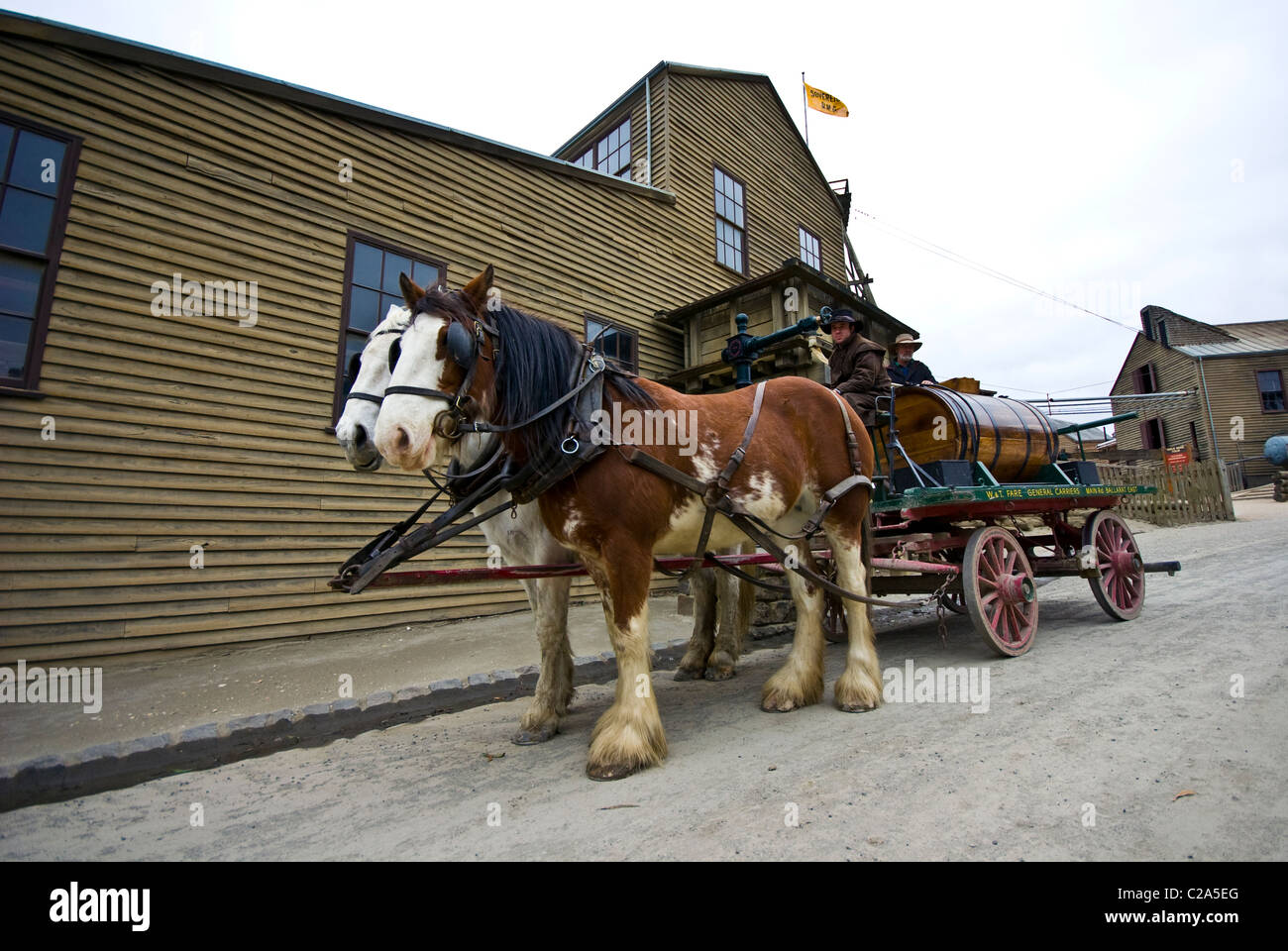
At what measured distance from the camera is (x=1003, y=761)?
2.34 meters

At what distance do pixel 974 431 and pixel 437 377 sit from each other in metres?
4.02

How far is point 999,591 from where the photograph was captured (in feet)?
13.5

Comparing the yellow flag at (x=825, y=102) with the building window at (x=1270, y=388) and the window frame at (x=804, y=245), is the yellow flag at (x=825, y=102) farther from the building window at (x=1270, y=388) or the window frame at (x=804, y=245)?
the building window at (x=1270, y=388)

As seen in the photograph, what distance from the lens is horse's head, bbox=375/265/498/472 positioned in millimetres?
2223

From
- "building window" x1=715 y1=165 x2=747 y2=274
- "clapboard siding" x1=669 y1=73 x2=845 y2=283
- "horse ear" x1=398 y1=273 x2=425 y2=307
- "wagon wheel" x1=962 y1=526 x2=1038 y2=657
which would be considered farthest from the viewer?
"building window" x1=715 y1=165 x2=747 y2=274

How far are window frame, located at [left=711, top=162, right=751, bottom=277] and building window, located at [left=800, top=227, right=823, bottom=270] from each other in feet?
7.52

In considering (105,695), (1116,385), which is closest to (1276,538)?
(105,695)

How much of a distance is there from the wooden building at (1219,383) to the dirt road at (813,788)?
28.5m

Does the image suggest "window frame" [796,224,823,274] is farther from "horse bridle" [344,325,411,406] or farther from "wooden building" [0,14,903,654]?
"horse bridle" [344,325,411,406]

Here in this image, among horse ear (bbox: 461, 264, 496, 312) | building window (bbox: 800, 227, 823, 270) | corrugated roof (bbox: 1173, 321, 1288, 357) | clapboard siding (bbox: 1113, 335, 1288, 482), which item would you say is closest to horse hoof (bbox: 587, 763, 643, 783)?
horse ear (bbox: 461, 264, 496, 312)

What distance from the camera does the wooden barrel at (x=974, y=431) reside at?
444 centimetres

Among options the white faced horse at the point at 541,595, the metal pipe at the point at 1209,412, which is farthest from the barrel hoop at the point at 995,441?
the metal pipe at the point at 1209,412

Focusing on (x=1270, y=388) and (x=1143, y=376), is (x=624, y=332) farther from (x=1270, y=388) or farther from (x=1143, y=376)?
(x=1143, y=376)
